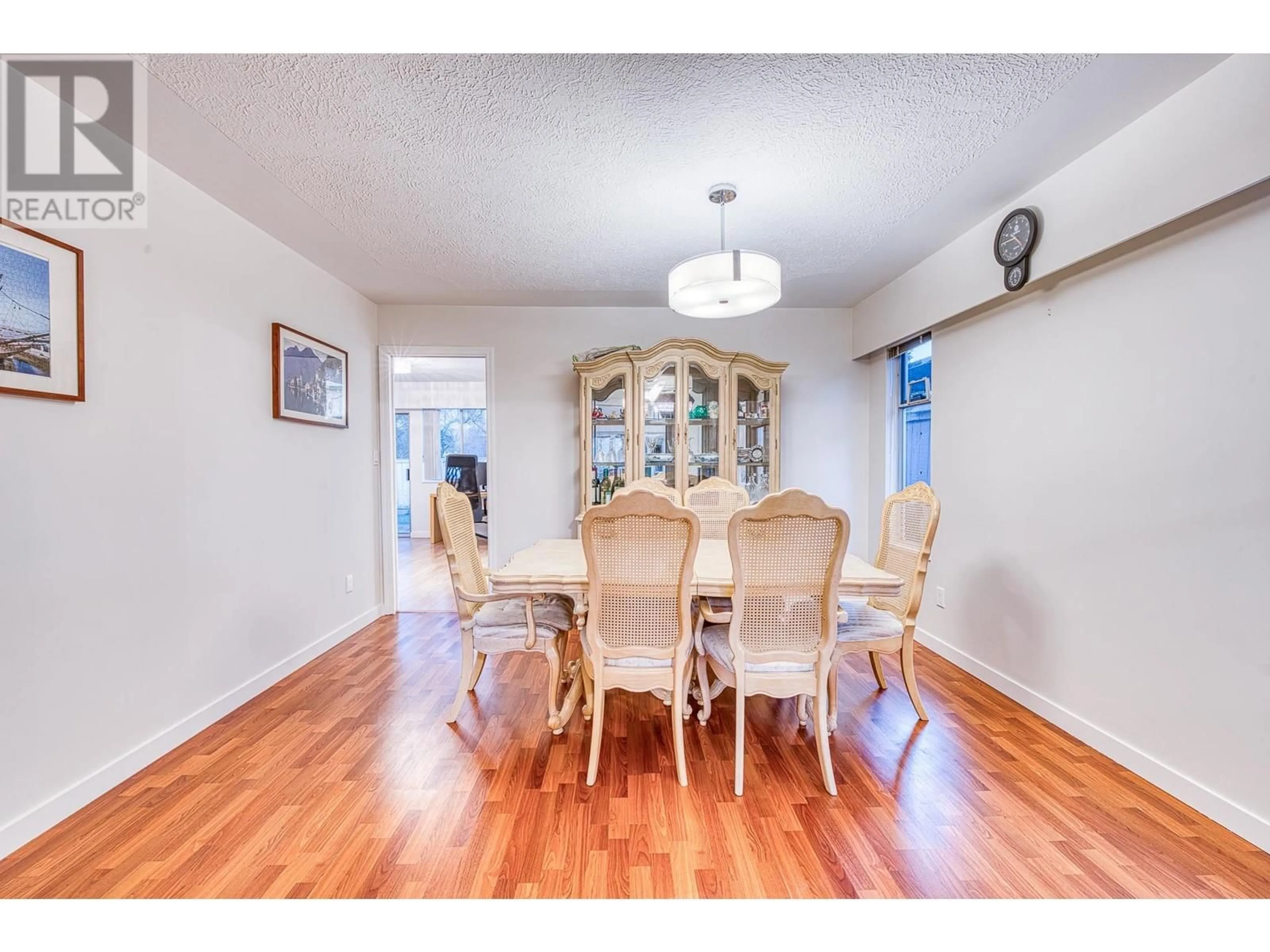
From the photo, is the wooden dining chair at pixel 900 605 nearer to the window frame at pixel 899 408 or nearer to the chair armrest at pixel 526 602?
the chair armrest at pixel 526 602

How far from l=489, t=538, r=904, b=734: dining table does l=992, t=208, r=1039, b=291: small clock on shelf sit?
1444 mm

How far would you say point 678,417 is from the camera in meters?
3.64

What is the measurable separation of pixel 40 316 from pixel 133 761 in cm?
153

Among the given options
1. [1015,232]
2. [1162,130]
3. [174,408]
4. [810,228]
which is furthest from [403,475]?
[1162,130]

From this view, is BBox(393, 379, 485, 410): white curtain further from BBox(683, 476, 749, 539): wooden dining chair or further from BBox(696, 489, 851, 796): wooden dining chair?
BBox(696, 489, 851, 796): wooden dining chair

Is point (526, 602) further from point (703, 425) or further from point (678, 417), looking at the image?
point (703, 425)

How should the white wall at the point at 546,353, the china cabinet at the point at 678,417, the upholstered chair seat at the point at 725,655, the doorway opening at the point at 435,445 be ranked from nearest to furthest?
the upholstered chair seat at the point at 725,655 < the china cabinet at the point at 678,417 < the white wall at the point at 546,353 < the doorway opening at the point at 435,445

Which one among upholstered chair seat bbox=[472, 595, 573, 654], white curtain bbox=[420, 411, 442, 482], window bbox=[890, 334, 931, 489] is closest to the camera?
upholstered chair seat bbox=[472, 595, 573, 654]

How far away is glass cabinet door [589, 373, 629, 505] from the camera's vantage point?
3.69 m

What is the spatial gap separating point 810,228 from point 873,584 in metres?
1.77

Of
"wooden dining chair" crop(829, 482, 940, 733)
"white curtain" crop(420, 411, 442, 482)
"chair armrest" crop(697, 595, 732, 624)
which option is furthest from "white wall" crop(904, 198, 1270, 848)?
"white curtain" crop(420, 411, 442, 482)

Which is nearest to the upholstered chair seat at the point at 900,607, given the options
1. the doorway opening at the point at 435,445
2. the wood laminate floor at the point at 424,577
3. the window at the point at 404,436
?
the wood laminate floor at the point at 424,577

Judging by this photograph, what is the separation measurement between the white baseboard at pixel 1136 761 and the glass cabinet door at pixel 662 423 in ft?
6.86

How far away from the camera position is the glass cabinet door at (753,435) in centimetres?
370
